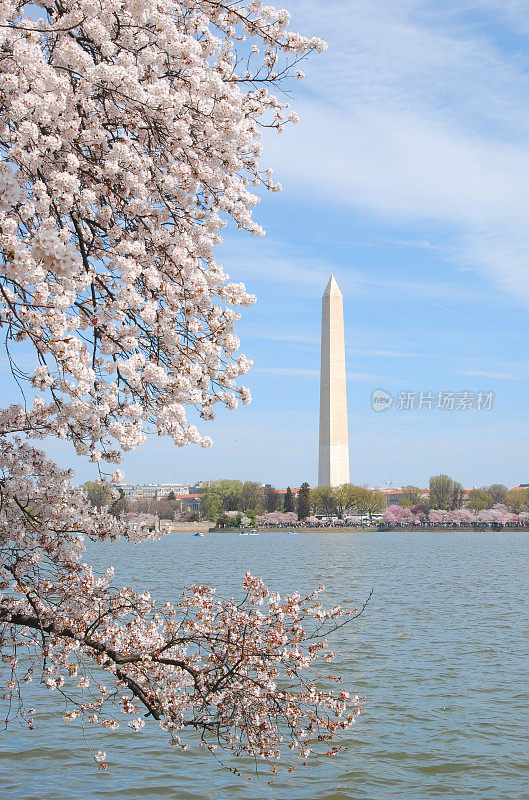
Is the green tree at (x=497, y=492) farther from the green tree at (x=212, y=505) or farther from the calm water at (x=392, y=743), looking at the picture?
the calm water at (x=392, y=743)

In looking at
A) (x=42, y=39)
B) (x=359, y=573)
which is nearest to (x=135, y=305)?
(x=42, y=39)

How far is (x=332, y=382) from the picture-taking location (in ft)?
224

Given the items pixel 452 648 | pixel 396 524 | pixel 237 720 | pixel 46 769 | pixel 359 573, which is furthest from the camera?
pixel 396 524

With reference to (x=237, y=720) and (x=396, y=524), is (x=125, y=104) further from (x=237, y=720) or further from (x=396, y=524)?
(x=396, y=524)

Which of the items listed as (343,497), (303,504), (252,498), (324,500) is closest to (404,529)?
(303,504)

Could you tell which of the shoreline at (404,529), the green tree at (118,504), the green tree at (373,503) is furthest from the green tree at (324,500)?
the green tree at (118,504)

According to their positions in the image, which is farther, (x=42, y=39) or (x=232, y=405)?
(x=232, y=405)

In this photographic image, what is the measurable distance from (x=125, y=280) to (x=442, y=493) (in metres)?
113

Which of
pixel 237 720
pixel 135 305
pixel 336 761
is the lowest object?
pixel 336 761

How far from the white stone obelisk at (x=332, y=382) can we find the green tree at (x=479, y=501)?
4533 cm

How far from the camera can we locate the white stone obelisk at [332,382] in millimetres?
67188

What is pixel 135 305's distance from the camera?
432 centimetres

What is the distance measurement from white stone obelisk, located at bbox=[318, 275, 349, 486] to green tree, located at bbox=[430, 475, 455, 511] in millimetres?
43993

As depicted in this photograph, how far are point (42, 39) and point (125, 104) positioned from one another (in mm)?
507
